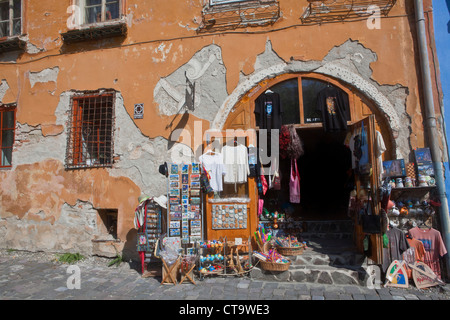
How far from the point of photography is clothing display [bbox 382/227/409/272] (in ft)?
17.2

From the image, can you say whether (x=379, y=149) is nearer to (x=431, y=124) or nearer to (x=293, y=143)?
(x=431, y=124)

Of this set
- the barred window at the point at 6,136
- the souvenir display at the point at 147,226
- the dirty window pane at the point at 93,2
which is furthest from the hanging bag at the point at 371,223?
the barred window at the point at 6,136

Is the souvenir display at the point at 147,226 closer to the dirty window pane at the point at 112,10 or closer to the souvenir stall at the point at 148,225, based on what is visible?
the souvenir stall at the point at 148,225

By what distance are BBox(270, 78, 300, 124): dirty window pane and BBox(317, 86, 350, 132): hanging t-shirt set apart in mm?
471

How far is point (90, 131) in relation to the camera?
24.3 ft

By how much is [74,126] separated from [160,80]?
2285 mm

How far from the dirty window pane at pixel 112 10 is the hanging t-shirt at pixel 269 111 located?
161 inches

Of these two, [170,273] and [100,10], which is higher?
[100,10]

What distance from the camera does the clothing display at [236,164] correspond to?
611 centimetres

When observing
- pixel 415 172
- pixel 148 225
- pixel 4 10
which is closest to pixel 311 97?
pixel 415 172

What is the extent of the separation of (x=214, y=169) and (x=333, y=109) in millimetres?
2536

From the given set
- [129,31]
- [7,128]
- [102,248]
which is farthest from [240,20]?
[7,128]

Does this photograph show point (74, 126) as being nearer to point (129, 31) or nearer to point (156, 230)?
point (129, 31)

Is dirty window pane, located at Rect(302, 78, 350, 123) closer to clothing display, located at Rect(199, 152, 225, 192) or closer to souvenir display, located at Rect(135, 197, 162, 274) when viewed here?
clothing display, located at Rect(199, 152, 225, 192)
